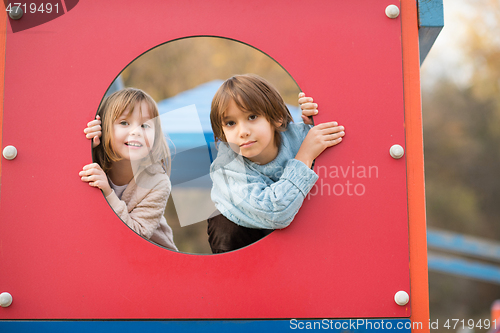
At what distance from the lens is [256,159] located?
1509mm

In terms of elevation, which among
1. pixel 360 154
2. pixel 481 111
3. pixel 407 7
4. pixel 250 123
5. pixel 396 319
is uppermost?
pixel 481 111

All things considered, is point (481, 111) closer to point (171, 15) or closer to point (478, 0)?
point (478, 0)

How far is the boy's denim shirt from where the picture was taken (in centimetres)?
115

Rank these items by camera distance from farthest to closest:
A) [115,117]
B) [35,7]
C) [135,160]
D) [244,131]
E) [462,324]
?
[462,324]
[135,160]
[115,117]
[244,131]
[35,7]

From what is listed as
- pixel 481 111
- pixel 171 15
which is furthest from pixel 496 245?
pixel 171 15

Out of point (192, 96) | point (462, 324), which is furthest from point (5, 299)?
point (462, 324)

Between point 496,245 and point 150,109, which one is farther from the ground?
point 150,109

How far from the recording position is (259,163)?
1.49 metres

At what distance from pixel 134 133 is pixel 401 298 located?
104cm

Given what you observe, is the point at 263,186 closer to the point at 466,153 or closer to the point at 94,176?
the point at 94,176

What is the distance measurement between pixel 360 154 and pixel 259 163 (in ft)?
1.37

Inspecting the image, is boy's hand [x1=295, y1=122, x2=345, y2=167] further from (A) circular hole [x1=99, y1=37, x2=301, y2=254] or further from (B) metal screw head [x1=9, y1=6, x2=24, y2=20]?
(B) metal screw head [x1=9, y1=6, x2=24, y2=20]

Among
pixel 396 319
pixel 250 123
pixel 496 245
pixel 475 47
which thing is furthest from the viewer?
pixel 475 47

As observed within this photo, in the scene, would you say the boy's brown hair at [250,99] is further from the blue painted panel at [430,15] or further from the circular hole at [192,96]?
the blue painted panel at [430,15]
